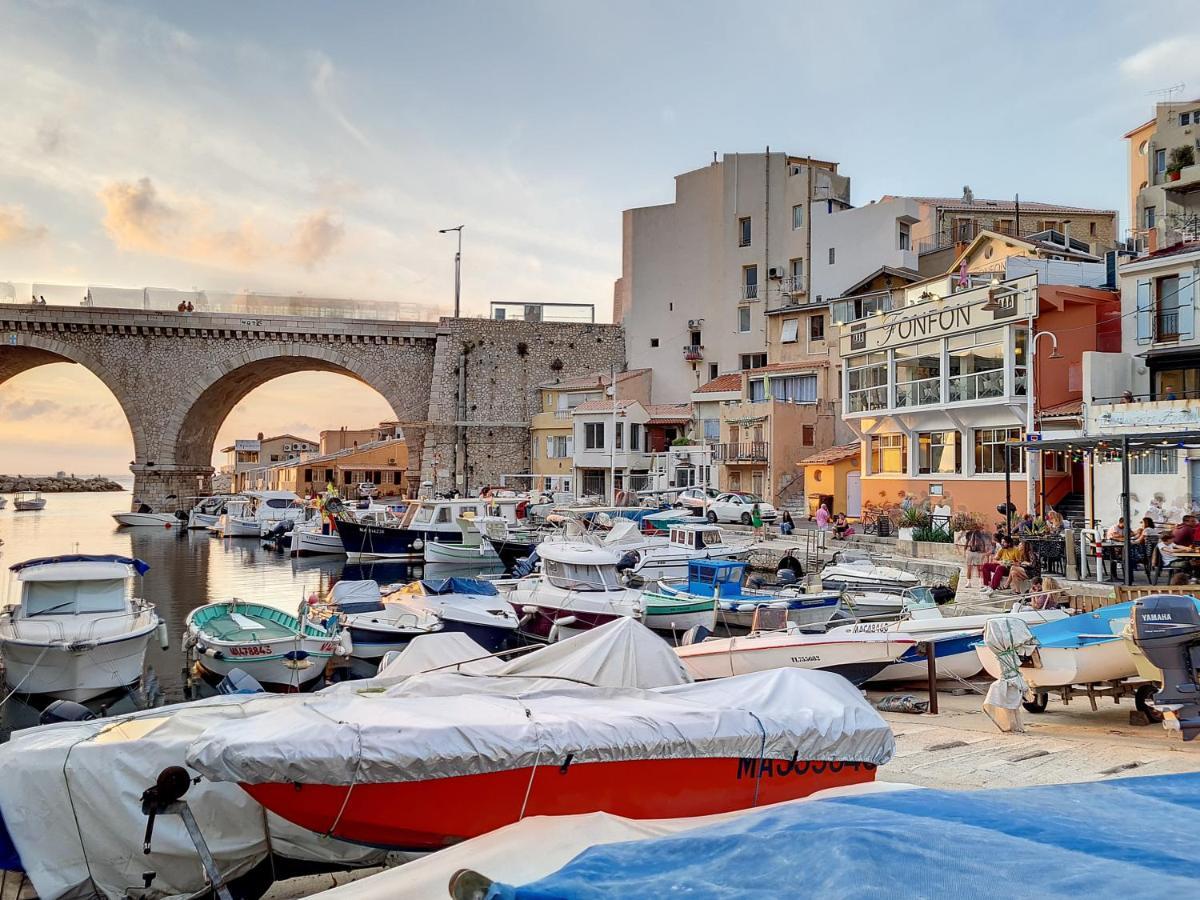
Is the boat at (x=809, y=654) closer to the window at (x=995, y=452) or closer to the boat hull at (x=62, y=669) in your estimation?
the boat hull at (x=62, y=669)

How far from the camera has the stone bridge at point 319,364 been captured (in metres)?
45.1

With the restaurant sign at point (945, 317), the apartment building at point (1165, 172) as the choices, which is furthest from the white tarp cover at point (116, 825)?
the apartment building at point (1165, 172)

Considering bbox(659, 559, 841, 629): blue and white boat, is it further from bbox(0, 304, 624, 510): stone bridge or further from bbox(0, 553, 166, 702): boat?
bbox(0, 304, 624, 510): stone bridge

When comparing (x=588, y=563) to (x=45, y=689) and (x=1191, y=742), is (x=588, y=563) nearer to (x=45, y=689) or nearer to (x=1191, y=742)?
(x=45, y=689)

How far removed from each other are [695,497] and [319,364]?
85.4 feet

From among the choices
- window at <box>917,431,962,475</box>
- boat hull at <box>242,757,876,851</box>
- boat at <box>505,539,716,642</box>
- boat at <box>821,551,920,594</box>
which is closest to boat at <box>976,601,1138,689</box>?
boat hull at <box>242,757,876,851</box>

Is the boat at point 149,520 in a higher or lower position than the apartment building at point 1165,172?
lower

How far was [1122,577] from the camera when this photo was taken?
13.2 m

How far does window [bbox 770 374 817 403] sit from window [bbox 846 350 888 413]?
6793 mm

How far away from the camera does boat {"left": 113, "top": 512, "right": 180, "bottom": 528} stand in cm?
4703

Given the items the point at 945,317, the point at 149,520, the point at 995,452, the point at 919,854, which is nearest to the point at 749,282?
the point at 945,317

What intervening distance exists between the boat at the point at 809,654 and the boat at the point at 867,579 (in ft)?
17.1

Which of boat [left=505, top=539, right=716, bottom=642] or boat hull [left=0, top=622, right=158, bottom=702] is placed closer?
boat hull [left=0, top=622, right=158, bottom=702]

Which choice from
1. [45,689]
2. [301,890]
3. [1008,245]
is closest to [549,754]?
[301,890]
